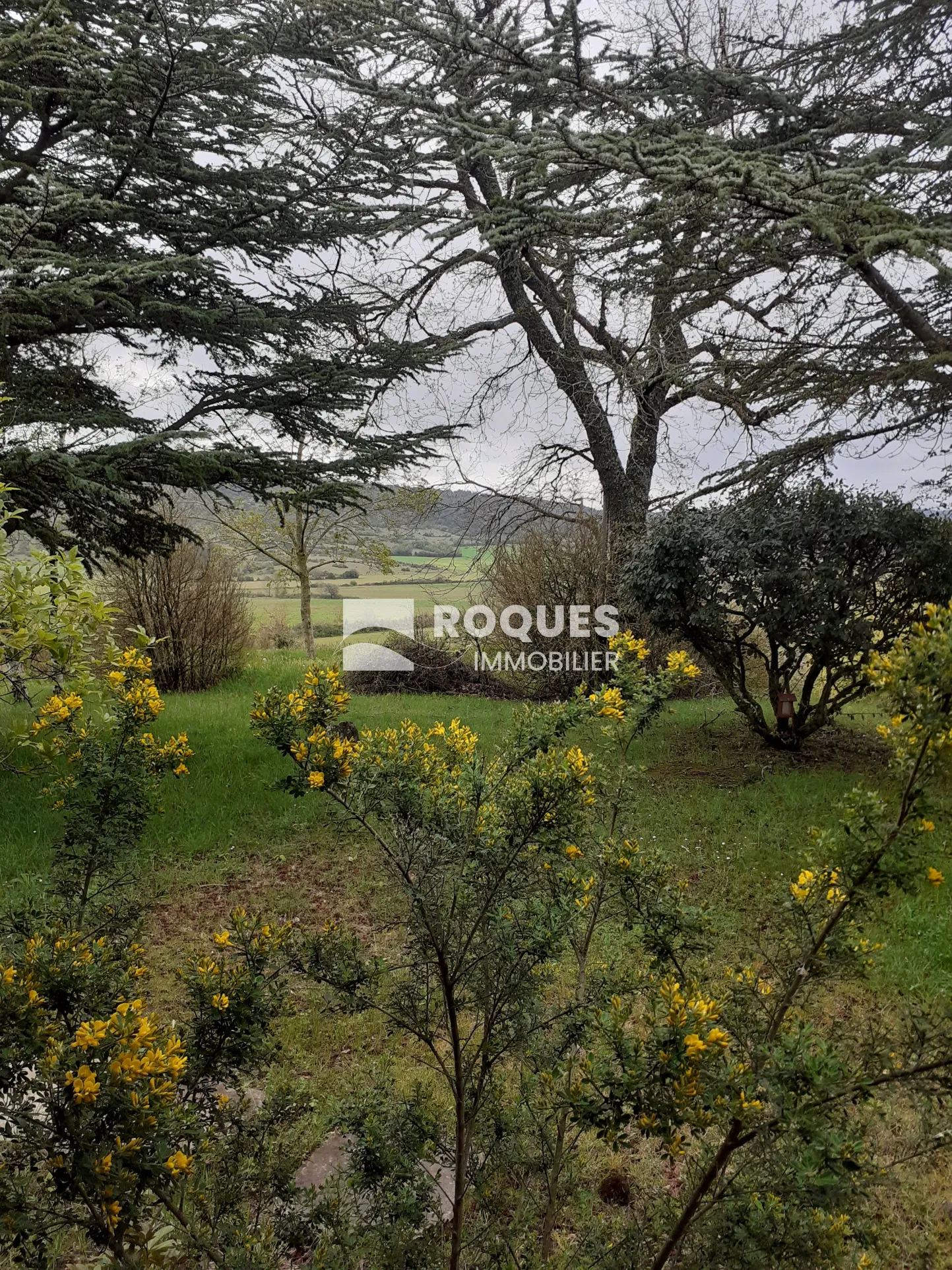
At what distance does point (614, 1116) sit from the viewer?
4.34ft

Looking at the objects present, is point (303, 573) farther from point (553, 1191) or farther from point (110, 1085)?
point (110, 1085)

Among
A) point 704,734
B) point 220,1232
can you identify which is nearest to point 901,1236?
point 220,1232

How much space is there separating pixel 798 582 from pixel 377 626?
27.5 feet

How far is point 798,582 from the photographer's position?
6.14 m

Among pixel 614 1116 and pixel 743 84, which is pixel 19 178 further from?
pixel 614 1116

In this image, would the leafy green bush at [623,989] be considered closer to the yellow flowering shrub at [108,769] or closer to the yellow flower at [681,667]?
the yellow flower at [681,667]

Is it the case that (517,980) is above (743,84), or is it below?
below

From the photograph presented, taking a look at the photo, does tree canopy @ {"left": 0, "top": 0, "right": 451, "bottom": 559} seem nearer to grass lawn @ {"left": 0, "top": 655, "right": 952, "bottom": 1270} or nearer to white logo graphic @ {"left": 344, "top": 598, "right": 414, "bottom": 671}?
grass lawn @ {"left": 0, "top": 655, "right": 952, "bottom": 1270}

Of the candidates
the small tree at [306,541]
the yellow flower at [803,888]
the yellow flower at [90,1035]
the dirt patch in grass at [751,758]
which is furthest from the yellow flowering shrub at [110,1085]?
the small tree at [306,541]

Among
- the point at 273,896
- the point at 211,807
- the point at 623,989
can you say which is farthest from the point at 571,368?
the point at 623,989

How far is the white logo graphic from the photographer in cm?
1220

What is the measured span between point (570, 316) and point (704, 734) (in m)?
6.53

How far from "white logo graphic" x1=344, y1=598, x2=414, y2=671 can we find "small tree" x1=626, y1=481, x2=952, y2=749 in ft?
19.7

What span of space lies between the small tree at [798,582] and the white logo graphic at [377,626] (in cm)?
602
